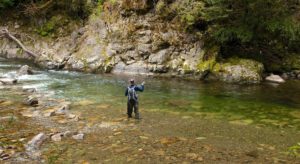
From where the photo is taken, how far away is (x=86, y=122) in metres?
15.7

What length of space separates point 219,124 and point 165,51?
14236 mm

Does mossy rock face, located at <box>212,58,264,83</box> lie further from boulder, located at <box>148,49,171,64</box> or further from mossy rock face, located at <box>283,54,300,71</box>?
boulder, located at <box>148,49,171,64</box>

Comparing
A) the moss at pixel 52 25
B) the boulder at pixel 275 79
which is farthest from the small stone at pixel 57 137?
the moss at pixel 52 25

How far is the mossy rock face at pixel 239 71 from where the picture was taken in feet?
88.3

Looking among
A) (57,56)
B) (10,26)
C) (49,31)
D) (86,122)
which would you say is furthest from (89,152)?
(10,26)

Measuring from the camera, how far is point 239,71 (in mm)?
27250

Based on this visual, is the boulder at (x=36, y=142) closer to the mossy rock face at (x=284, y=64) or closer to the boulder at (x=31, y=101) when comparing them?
the boulder at (x=31, y=101)

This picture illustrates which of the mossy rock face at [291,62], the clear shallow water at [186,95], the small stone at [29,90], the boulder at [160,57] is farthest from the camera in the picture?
the mossy rock face at [291,62]

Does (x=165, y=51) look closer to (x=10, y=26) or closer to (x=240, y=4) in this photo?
(x=240, y=4)

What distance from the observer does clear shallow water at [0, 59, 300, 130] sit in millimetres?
18031

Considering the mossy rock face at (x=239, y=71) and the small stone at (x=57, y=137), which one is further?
the mossy rock face at (x=239, y=71)

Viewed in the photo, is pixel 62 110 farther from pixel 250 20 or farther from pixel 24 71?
pixel 250 20

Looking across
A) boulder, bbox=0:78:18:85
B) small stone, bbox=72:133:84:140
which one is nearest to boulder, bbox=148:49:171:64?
boulder, bbox=0:78:18:85

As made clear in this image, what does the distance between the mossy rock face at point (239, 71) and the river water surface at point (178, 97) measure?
1030 millimetres
